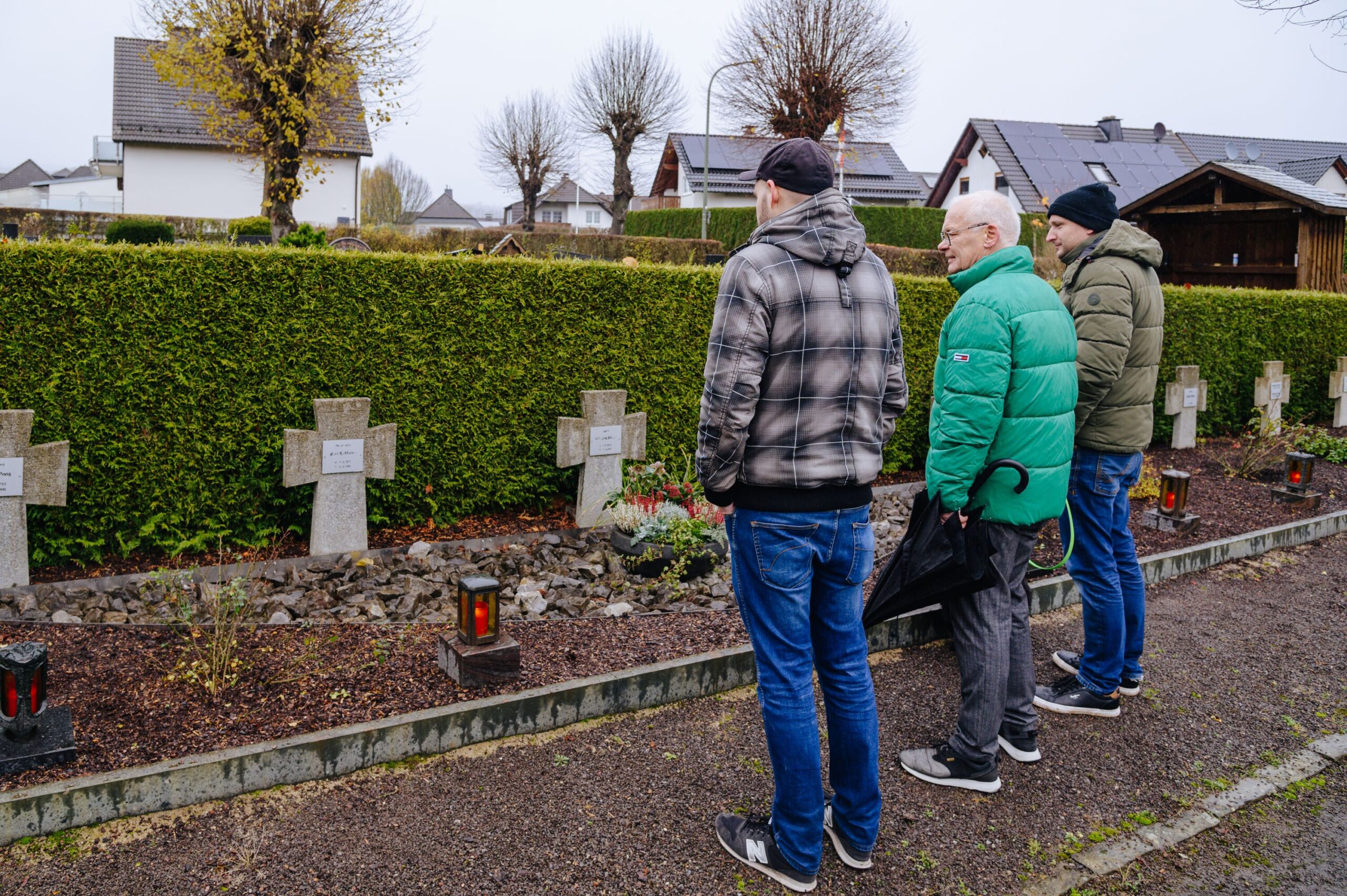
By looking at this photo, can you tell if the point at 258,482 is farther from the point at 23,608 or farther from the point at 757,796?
the point at 757,796

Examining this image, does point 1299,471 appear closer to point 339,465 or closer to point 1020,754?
point 1020,754

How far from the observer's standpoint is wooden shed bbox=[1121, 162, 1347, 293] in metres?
14.1

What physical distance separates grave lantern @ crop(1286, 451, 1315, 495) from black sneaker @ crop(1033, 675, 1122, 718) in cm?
492

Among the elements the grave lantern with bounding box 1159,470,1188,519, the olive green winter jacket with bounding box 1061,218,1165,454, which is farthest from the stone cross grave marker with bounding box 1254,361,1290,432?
the olive green winter jacket with bounding box 1061,218,1165,454

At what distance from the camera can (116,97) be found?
33688 millimetres

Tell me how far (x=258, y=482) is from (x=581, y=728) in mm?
3032

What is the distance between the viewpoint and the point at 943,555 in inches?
130

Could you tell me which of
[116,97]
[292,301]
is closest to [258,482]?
[292,301]

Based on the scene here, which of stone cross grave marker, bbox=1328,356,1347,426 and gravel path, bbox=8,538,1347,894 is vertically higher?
stone cross grave marker, bbox=1328,356,1347,426

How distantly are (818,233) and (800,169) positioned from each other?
0.65 ft

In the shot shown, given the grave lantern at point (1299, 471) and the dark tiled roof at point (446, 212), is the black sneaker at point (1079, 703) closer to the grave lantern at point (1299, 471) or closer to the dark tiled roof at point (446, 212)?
the grave lantern at point (1299, 471)

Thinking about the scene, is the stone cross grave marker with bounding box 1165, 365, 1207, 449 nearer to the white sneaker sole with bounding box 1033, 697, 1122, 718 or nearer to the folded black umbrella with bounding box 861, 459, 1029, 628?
the white sneaker sole with bounding box 1033, 697, 1122, 718

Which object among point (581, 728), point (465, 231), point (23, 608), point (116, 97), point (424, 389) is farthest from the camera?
point (116, 97)

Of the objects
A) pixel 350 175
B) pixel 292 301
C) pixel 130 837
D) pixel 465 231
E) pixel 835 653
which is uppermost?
pixel 350 175
